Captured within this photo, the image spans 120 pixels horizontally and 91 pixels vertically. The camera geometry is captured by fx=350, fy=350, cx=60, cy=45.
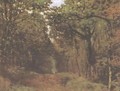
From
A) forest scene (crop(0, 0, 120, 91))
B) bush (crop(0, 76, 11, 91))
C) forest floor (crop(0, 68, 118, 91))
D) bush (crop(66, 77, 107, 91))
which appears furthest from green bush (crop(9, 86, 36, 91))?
bush (crop(66, 77, 107, 91))

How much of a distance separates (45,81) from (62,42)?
10.3 feet

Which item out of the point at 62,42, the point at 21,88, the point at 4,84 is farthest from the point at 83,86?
the point at 4,84

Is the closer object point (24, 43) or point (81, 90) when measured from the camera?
point (81, 90)

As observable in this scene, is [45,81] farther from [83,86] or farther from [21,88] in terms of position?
[83,86]

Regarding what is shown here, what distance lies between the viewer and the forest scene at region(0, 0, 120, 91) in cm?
2166

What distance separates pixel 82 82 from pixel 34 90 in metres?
Result: 3.36

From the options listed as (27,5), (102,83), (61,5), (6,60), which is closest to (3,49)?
(6,60)

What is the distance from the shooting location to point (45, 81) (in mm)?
21094

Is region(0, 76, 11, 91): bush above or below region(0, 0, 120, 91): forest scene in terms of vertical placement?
below

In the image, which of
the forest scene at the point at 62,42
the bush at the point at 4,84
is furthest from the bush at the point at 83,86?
the bush at the point at 4,84

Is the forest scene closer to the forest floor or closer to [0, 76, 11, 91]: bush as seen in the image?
the forest floor

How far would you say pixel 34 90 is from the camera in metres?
19.7

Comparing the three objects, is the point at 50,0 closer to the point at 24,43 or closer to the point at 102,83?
the point at 24,43

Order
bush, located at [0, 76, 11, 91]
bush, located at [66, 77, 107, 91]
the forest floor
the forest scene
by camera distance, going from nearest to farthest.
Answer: bush, located at [0, 76, 11, 91] < the forest floor < bush, located at [66, 77, 107, 91] < the forest scene
